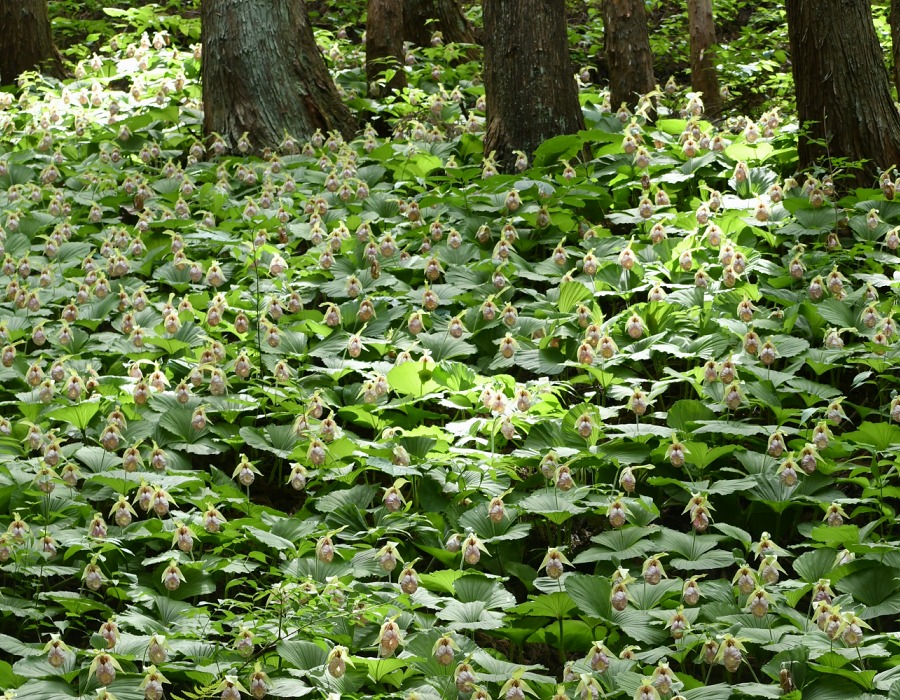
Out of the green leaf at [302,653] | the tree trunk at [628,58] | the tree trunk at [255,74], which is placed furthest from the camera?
the tree trunk at [628,58]

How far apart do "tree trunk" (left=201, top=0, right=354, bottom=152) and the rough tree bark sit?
5.75 ft

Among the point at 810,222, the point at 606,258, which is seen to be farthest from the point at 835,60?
the point at 606,258

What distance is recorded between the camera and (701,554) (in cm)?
384

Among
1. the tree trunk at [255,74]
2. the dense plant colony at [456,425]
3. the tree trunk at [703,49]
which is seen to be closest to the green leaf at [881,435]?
the dense plant colony at [456,425]

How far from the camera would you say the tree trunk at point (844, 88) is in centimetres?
623

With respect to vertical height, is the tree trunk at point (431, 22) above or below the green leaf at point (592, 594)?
above

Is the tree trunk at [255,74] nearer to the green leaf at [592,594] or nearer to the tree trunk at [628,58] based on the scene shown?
the tree trunk at [628,58]

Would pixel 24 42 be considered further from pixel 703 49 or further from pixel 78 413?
pixel 78 413

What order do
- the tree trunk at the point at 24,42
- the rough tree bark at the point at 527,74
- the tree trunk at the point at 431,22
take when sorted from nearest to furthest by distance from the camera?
the rough tree bark at the point at 527,74 → the tree trunk at the point at 24,42 → the tree trunk at the point at 431,22

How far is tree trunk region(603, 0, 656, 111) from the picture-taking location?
26.9 feet

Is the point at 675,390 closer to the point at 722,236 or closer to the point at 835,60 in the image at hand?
the point at 722,236

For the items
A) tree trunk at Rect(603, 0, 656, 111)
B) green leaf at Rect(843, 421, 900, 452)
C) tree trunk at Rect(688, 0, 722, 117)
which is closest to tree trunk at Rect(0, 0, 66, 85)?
tree trunk at Rect(603, 0, 656, 111)

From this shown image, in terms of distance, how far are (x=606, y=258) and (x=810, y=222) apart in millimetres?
1222

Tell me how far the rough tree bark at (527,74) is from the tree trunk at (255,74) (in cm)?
175
